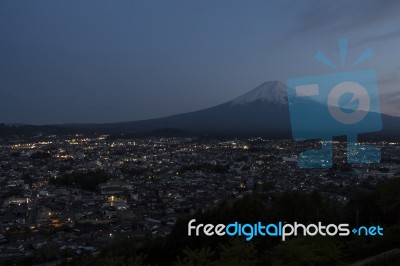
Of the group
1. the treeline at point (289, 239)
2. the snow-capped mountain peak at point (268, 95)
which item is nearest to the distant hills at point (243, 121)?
the snow-capped mountain peak at point (268, 95)

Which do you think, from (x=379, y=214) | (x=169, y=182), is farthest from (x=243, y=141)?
(x=379, y=214)

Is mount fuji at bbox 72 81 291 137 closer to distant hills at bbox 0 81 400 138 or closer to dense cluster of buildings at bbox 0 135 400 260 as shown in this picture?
distant hills at bbox 0 81 400 138

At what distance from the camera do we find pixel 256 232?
775 centimetres

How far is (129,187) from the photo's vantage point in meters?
20.0

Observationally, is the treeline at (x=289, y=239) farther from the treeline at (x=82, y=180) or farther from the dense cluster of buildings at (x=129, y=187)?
the treeline at (x=82, y=180)

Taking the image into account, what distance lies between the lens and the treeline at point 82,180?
21.4 meters

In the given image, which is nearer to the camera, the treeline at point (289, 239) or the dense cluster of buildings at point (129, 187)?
the treeline at point (289, 239)

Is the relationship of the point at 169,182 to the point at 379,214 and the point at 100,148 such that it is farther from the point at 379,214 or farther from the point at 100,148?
the point at 100,148

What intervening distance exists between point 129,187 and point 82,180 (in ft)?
10.6

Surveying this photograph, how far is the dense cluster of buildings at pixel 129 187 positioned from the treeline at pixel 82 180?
9 centimetres

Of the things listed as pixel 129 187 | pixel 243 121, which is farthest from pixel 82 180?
pixel 243 121

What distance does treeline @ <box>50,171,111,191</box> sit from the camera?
21.4m

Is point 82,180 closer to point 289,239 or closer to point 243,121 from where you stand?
point 289,239

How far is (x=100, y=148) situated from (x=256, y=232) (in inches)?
1409
